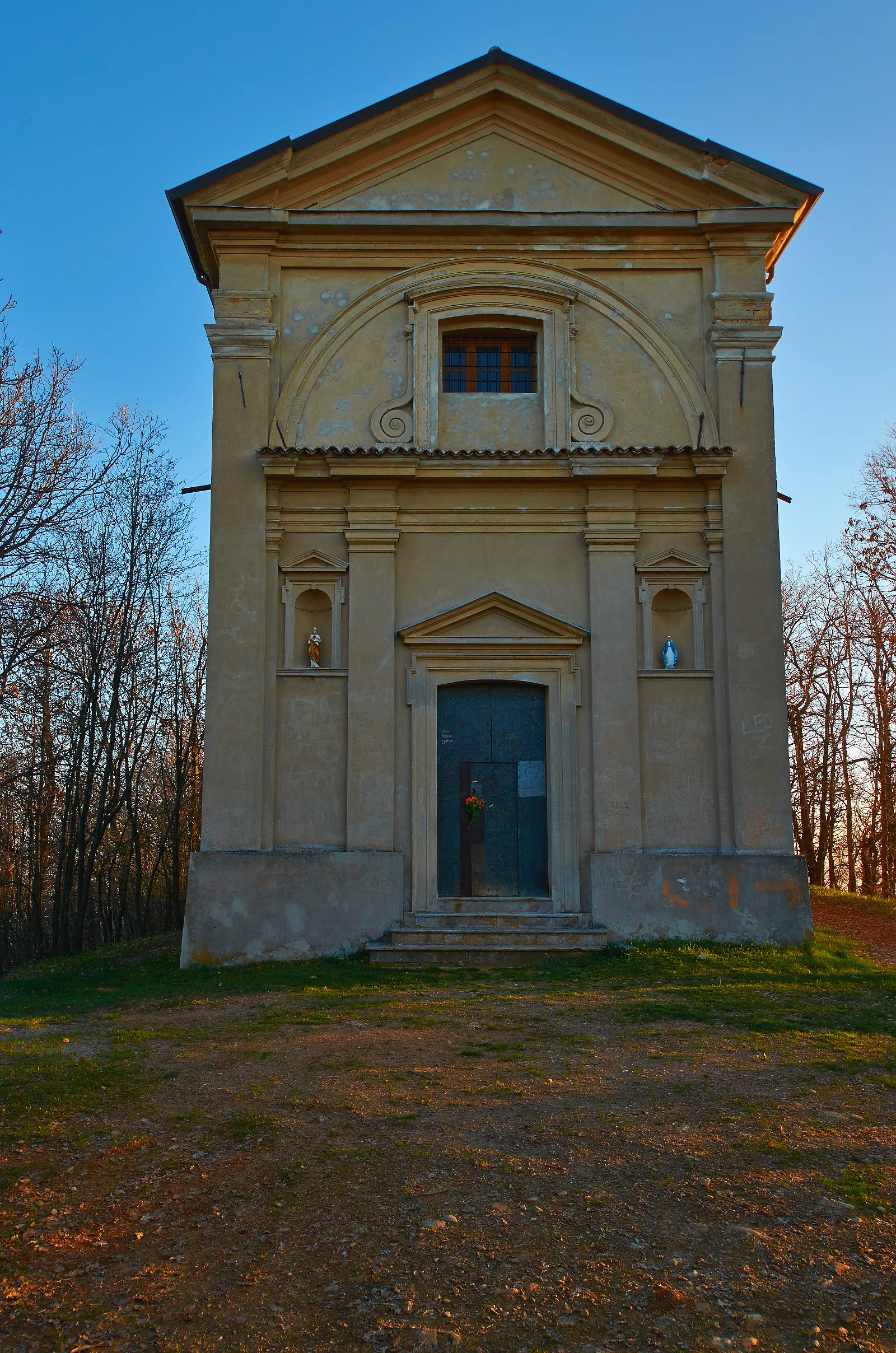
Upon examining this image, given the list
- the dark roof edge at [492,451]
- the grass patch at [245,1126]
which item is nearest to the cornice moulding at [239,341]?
the dark roof edge at [492,451]

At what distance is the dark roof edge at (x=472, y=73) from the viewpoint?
13.3 meters

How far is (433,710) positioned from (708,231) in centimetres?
692

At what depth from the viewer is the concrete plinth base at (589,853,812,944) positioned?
1205 cm

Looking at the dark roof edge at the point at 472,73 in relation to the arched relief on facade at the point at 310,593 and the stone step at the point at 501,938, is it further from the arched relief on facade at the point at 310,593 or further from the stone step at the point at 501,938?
the stone step at the point at 501,938

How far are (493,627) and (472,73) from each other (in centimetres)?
710

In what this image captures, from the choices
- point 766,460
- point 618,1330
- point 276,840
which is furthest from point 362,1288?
point 766,460

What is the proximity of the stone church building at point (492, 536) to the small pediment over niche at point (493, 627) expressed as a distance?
0.03 meters

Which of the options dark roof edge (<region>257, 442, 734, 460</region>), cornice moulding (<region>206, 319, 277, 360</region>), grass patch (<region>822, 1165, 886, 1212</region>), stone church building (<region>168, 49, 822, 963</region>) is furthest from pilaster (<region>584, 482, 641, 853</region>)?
grass patch (<region>822, 1165, 886, 1212</region>)

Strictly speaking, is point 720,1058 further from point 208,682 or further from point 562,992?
point 208,682

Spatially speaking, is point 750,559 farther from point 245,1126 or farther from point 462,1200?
point 462,1200

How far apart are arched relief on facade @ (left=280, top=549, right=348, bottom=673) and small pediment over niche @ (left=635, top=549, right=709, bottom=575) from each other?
11.8 ft

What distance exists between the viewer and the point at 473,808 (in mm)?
12703

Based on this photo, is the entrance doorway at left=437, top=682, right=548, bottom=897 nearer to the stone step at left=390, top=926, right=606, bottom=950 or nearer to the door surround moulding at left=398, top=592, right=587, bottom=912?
the door surround moulding at left=398, top=592, right=587, bottom=912

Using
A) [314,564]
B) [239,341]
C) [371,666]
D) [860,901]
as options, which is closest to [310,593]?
[314,564]
